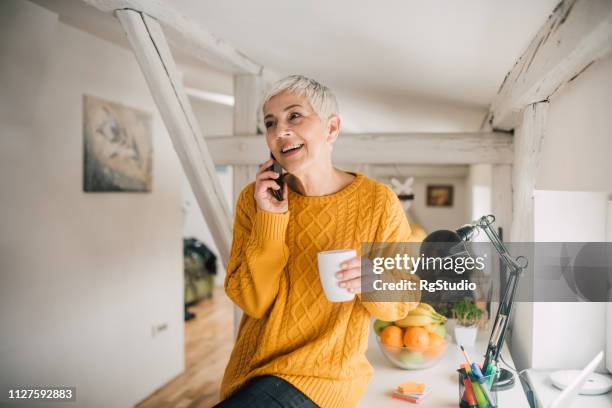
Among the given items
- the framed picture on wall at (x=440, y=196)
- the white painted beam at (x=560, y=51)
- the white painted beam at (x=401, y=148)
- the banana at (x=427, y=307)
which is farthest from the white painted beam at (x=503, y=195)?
the framed picture on wall at (x=440, y=196)

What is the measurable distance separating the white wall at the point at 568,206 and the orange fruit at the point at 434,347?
0.30 m

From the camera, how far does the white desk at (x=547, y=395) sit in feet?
4.09

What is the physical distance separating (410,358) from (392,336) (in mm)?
87

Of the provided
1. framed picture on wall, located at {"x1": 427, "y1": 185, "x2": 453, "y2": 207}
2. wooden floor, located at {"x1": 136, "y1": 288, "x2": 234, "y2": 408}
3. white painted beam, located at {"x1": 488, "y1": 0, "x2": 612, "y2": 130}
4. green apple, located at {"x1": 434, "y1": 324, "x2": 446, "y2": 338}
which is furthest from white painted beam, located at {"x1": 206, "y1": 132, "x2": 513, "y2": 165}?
framed picture on wall, located at {"x1": 427, "y1": 185, "x2": 453, "y2": 207}

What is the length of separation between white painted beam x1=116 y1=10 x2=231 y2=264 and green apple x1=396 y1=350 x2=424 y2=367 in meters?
0.75

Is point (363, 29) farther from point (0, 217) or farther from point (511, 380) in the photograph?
point (0, 217)

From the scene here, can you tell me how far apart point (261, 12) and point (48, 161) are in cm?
144

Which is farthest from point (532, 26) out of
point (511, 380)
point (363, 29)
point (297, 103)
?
point (511, 380)

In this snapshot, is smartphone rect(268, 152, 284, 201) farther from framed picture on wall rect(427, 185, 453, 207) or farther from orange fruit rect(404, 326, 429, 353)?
framed picture on wall rect(427, 185, 453, 207)

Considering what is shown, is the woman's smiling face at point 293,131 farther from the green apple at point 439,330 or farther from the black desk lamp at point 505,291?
the green apple at point 439,330

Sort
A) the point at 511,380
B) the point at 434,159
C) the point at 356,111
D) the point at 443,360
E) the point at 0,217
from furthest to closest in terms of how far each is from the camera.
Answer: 1. the point at 356,111
2. the point at 434,159
3. the point at 0,217
4. the point at 443,360
5. the point at 511,380

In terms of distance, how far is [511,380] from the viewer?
139 centimetres

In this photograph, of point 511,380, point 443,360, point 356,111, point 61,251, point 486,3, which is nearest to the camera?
point 486,3

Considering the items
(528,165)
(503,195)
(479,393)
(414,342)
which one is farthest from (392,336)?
(503,195)
